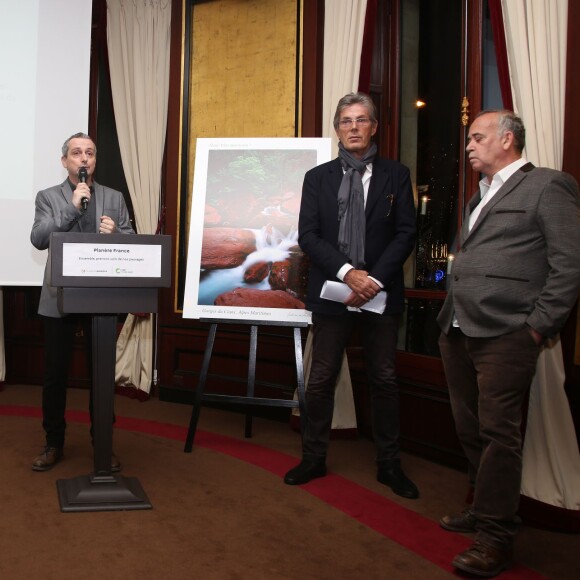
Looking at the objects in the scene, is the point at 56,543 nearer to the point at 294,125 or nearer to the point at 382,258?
the point at 382,258

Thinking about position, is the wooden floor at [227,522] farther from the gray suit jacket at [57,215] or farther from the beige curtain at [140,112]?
the beige curtain at [140,112]

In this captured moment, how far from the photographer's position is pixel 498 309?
2164mm

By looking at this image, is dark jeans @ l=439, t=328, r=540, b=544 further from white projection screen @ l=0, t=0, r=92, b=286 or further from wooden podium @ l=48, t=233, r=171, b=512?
white projection screen @ l=0, t=0, r=92, b=286

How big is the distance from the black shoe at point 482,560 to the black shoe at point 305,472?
3.13ft

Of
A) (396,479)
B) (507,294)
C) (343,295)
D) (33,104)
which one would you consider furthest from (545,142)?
(33,104)

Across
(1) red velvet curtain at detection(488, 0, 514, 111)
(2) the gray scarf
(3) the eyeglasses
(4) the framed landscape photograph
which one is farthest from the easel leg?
(1) red velvet curtain at detection(488, 0, 514, 111)

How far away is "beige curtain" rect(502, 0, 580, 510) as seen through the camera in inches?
97.4

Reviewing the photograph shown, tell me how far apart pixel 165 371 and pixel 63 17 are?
94.3 inches

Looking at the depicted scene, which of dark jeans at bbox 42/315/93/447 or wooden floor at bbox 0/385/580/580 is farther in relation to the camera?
dark jeans at bbox 42/315/93/447

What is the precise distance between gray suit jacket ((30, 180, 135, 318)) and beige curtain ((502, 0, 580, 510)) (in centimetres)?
182

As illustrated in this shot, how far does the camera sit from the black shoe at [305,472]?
9.57 feet

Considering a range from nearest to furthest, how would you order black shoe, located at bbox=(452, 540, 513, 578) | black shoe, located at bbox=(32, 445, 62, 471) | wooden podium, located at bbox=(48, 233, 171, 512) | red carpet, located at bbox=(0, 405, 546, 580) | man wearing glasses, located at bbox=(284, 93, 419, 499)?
black shoe, located at bbox=(452, 540, 513, 578) → red carpet, located at bbox=(0, 405, 546, 580) → wooden podium, located at bbox=(48, 233, 171, 512) → man wearing glasses, located at bbox=(284, 93, 419, 499) → black shoe, located at bbox=(32, 445, 62, 471)

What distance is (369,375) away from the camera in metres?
2.96

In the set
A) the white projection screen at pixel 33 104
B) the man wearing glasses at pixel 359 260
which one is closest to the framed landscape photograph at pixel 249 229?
the man wearing glasses at pixel 359 260
